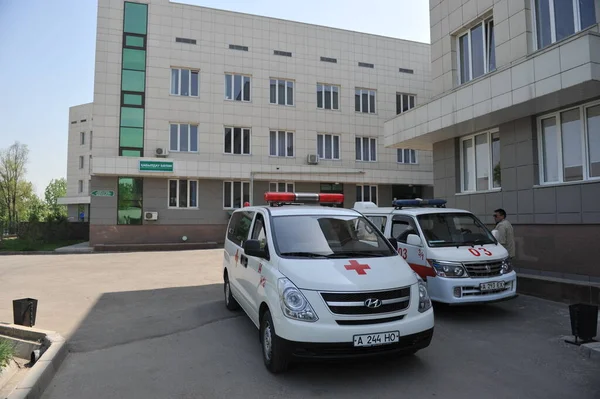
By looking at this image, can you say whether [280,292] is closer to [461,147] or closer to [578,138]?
[578,138]

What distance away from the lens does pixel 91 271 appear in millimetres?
12805

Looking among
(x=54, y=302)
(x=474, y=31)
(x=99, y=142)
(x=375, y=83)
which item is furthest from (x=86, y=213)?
(x=474, y=31)

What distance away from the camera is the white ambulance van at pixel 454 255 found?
21.0 ft

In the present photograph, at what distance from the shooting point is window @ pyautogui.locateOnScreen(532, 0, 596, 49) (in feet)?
28.5

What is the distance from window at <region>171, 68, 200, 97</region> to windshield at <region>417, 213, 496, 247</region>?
62.7 feet

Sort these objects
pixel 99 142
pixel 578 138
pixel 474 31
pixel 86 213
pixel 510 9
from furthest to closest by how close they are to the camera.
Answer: pixel 86 213
pixel 99 142
pixel 474 31
pixel 510 9
pixel 578 138

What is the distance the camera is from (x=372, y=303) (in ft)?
13.3

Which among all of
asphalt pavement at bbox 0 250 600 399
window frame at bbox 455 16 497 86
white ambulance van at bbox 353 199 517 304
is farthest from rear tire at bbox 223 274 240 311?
window frame at bbox 455 16 497 86

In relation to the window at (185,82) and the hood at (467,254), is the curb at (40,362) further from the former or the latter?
the window at (185,82)

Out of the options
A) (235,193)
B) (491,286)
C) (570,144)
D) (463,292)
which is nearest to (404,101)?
(235,193)

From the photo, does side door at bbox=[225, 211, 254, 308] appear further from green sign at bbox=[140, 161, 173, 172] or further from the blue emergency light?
green sign at bbox=[140, 161, 173, 172]

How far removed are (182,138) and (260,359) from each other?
65.2 ft

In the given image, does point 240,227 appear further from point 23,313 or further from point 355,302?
point 23,313

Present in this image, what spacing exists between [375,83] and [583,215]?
20.3 m
